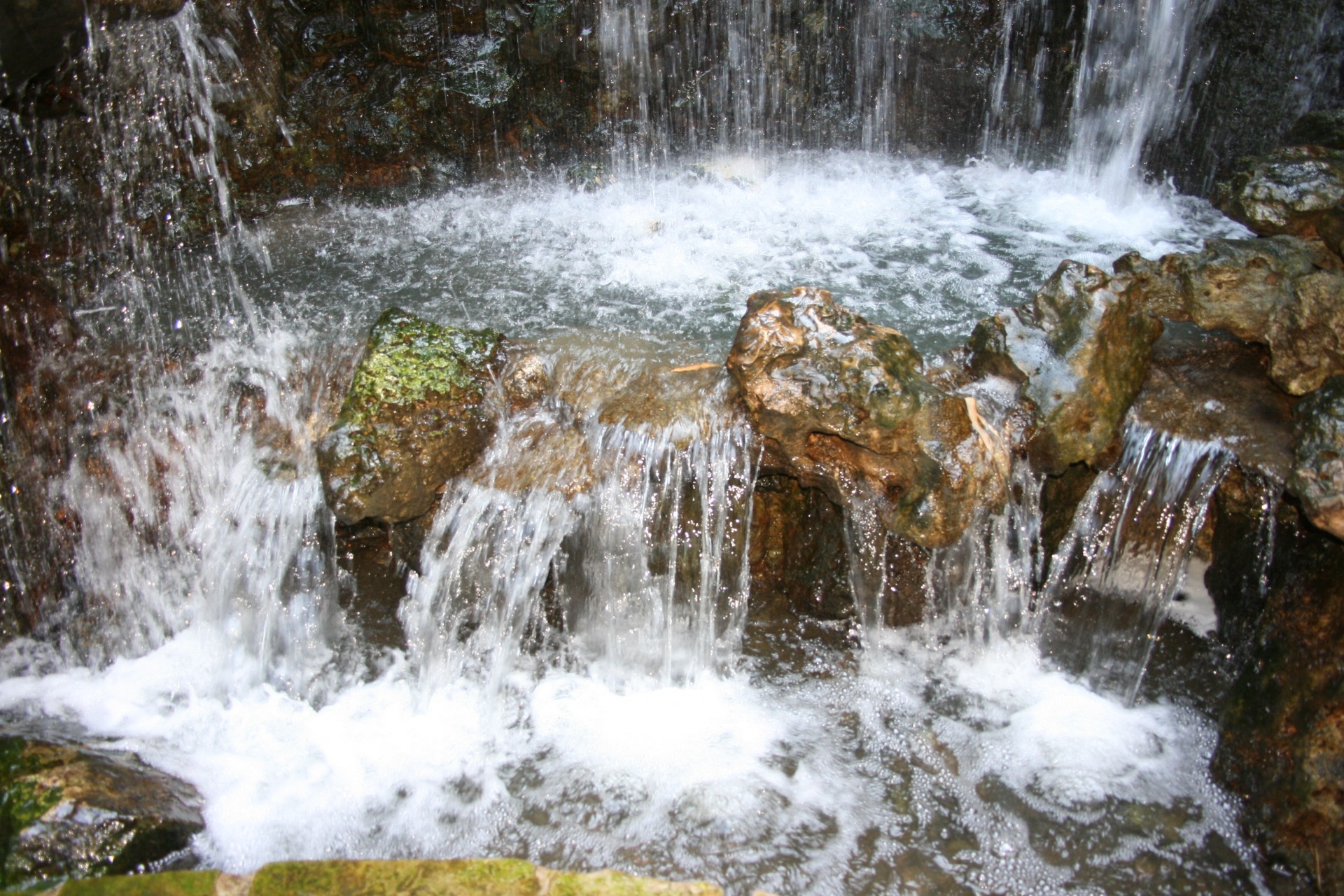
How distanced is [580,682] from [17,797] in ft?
6.61

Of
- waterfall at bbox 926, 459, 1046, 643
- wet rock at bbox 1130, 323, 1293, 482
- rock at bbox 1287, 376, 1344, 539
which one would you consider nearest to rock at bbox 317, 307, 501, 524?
waterfall at bbox 926, 459, 1046, 643

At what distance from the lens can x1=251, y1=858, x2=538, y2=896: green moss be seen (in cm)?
266

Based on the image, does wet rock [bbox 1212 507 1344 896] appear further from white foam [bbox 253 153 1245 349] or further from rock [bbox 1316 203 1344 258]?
white foam [bbox 253 153 1245 349]

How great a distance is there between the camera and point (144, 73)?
5602 millimetres

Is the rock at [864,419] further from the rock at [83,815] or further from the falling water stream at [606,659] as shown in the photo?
the rock at [83,815]

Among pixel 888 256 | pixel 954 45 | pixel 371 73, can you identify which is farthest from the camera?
pixel 954 45

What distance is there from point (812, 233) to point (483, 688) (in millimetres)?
3603

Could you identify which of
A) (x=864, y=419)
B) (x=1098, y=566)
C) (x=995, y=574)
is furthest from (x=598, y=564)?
(x=1098, y=566)

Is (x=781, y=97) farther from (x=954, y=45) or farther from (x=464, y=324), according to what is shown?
(x=464, y=324)

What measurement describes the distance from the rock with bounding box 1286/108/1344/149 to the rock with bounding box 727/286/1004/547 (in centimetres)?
310

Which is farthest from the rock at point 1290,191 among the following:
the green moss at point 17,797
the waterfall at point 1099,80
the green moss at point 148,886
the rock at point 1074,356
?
the green moss at point 17,797

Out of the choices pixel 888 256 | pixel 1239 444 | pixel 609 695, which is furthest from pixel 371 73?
pixel 1239 444

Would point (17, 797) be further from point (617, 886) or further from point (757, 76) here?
point (757, 76)

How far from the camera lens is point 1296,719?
3.07 m
